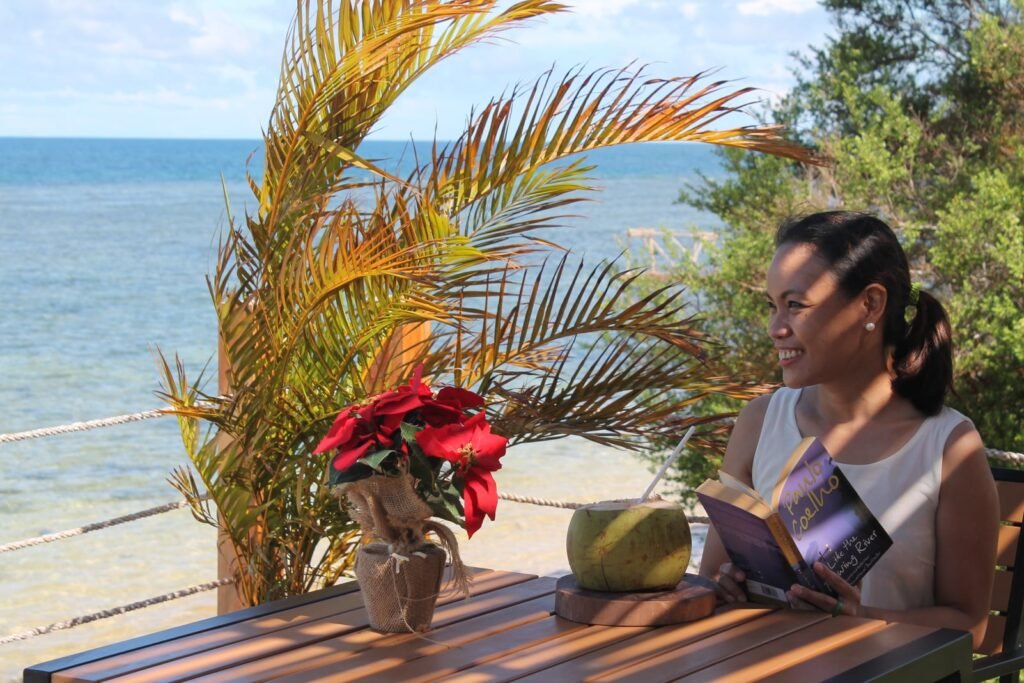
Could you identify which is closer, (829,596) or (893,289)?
(829,596)

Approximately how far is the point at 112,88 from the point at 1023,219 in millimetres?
50246

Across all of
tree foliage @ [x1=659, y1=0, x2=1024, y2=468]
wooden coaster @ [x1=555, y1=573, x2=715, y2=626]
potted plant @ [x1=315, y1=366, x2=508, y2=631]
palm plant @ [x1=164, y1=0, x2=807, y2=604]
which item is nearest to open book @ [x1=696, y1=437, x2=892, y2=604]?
wooden coaster @ [x1=555, y1=573, x2=715, y2=626]

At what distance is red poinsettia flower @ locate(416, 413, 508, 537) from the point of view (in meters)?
1.94

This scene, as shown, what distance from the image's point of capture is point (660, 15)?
52531mm

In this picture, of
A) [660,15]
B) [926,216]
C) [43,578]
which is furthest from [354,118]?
[660,15]

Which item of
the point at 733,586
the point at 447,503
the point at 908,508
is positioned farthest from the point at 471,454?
the point at 908,508

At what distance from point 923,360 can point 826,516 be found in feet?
1.74

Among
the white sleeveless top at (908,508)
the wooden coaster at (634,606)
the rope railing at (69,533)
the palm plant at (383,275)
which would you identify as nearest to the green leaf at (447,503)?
the wooden coaster at (634,606)

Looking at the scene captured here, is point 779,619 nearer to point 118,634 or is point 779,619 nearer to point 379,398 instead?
point 379,398

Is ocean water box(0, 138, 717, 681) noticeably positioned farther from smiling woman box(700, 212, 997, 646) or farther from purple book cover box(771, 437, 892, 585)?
purple book cover box(771, 437, 892, 585)

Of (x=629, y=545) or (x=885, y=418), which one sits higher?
(x=885, y=418)

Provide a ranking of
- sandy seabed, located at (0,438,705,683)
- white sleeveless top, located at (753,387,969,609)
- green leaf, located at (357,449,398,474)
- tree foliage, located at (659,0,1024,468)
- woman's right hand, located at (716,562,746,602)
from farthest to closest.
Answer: sandy seabed, located at (0,438,705,683), tree foliage, located at (659,0,1024,468), white sleeveless top, located at (753,387,969,609), woman's right hand, located at (716,562,746,602), green leaf, located at (357,449,398,474)

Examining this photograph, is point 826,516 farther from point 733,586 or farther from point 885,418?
point 885,418

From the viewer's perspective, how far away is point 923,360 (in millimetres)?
2430
